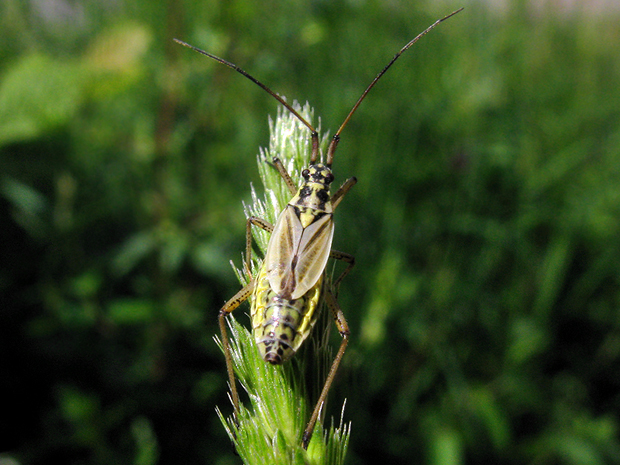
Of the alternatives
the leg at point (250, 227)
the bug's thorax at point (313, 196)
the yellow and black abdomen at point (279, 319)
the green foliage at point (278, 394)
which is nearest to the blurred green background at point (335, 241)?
the bug's thorax at point (313, 196)

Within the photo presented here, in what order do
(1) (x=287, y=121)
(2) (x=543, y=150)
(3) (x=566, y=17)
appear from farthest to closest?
(3) (x=566, y=17) < (2) (x=543, y=150) < (1) (x=287, y=121)

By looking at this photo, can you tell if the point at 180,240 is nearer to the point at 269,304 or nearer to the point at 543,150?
the point at 269,304

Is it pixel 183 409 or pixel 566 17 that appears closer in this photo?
pixel 183 409

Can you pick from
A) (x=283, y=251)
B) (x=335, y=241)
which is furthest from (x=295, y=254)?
(x=335, y=241)

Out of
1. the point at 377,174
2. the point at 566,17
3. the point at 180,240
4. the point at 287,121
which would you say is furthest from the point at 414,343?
the point at 566,17

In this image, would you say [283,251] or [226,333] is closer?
[226,333]

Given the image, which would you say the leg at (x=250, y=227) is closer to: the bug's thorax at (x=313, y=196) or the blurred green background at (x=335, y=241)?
the bug's thorax at (x=313, y=196)

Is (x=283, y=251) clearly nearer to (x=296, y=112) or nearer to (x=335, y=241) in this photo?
(x=296, y=112)

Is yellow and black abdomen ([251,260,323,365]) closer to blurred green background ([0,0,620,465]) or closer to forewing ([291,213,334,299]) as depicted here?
forewing ([291,213,334,299])

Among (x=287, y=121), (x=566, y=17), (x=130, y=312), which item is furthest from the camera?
(x=566, y=17)
